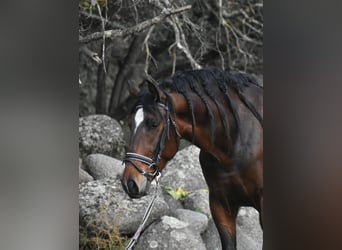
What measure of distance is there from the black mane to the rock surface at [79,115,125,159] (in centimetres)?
66

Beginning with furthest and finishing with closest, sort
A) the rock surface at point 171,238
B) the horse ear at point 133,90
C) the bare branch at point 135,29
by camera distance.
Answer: the bare branch at point 135,29
the rock surface at point 171,238
the horse ear at point 133,90

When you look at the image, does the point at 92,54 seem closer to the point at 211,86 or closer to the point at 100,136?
the point at 100,136

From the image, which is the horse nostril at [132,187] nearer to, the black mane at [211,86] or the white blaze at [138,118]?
the white blaze at [138,118]

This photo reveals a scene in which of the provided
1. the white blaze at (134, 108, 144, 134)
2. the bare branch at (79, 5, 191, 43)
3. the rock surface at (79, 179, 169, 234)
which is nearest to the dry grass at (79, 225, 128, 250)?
the rock surface at (79, 179, 169, 234)

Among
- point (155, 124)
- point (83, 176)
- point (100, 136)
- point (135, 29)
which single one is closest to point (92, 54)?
point (135, 29)

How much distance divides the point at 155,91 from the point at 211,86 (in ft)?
1.45

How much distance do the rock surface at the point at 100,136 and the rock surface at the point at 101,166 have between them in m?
0.04

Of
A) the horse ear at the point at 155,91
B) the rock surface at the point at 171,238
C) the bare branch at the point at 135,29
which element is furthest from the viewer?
the bare branch at the point at 135,29

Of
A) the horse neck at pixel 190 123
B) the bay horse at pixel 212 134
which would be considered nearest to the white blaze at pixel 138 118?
the bay horse at pixel 212 134

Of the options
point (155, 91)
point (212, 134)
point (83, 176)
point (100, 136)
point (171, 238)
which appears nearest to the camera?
point (155, 91)

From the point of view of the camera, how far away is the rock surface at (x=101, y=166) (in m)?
4.65

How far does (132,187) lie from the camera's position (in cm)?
432
